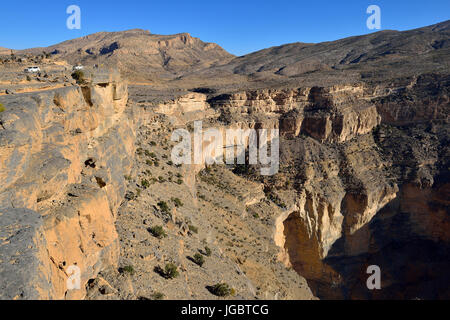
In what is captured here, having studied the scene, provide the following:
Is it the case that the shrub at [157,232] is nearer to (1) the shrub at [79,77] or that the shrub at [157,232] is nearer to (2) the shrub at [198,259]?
(2) the shrub at [198,259]

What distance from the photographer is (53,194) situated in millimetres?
10523

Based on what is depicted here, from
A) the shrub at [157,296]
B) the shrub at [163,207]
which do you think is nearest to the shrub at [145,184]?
the shrub at [163,207]

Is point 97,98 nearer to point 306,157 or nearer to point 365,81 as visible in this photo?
point 306,157

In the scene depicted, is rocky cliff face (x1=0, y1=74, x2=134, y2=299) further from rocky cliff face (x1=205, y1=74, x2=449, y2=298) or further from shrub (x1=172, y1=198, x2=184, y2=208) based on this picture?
rocky cliff face (x1=205, y1=74, x2=449, y2=298)

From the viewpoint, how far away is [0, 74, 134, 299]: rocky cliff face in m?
7.13

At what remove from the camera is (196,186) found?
33219mm

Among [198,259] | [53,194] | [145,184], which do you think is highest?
[53,194]

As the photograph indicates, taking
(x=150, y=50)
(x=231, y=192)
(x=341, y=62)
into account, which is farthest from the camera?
(x=150, y=50)

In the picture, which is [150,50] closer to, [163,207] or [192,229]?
[192,229]

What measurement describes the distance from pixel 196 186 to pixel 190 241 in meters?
13.5

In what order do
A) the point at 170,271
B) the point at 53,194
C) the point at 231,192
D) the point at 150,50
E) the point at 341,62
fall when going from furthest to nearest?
the point at 150,50, the point at 341,62, the point at 231,192, the point at 170,271, the point at 53,194

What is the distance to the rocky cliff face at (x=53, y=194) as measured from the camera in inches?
281

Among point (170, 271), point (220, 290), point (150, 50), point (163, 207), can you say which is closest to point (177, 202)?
point (163, 207)
